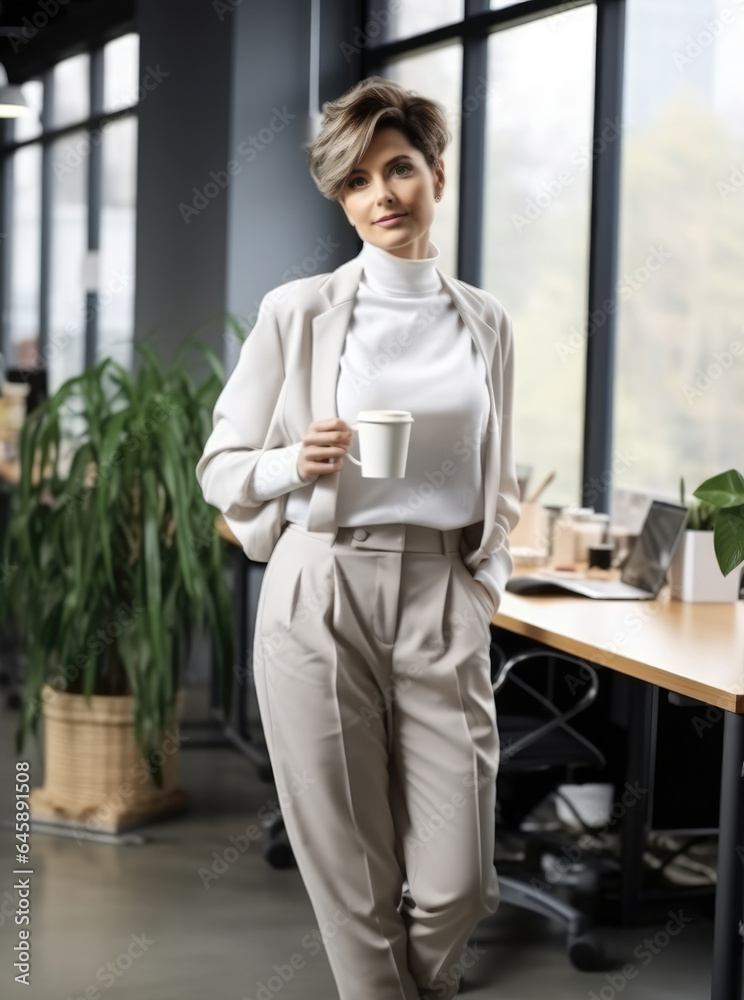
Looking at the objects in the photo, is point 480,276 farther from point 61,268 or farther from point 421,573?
point 61,268

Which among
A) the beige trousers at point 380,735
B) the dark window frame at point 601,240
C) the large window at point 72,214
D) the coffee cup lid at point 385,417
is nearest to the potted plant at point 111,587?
the dark window frame at point 601,240

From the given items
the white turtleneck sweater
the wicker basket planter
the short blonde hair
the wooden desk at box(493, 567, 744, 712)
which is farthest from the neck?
the wicker basket planter

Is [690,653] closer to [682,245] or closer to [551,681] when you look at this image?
[551,681]

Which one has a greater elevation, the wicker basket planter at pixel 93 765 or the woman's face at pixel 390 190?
the woman's face at pixel 390 190

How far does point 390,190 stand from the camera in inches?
82.4

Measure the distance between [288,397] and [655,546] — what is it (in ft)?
5.52

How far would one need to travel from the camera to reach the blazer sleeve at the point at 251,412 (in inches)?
84.4

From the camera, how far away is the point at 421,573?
82.5 inches

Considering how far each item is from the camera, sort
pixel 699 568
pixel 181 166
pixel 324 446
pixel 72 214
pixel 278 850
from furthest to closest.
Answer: pixel 72 214 → pixel 181 166 → pixel 278 850 → pixel 699 568 → pixel 324 446

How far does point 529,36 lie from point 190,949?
3.68 metres

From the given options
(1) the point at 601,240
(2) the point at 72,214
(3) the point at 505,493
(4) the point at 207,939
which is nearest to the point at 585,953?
(4) the point at 207,939

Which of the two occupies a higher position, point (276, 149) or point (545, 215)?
point (276, 149)

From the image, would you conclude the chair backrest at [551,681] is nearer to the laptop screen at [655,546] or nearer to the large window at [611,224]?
the laptop screen at [655,546]

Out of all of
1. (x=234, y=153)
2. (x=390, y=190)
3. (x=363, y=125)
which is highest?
(x=234, y=153)
